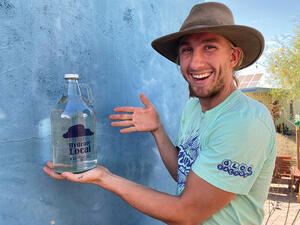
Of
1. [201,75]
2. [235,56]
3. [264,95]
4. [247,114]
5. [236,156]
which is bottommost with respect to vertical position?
[264,95]

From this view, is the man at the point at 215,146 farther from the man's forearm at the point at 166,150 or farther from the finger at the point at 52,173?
the man's forearm at the point at 166,150

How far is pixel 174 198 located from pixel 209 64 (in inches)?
29.4

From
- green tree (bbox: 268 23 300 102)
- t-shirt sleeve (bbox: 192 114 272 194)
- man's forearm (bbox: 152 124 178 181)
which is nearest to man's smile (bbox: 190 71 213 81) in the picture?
t-shirt sleeve (bbox: 192 114 272 194)

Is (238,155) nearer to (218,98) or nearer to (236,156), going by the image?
(236,156)

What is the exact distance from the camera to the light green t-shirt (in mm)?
1188

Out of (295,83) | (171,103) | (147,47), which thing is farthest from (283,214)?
(295,83)

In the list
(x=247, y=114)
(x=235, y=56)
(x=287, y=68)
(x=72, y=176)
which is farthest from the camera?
(x=287, y=68)

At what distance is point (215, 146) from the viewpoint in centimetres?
123

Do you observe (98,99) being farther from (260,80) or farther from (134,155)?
(260,80)

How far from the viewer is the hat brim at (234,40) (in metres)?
1.39

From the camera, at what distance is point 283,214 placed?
639cm

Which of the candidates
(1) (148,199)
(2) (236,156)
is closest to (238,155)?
(2) (236,156)

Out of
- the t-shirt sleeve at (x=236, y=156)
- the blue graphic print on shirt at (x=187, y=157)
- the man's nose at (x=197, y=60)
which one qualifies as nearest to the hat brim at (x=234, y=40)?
the man's nose at (x=197, y=60)

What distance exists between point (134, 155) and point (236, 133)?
917mm
